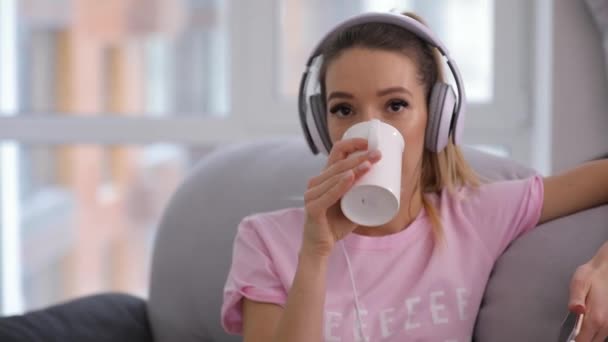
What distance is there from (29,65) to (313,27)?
2.95 feet

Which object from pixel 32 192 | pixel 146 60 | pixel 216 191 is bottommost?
pixel 32 192

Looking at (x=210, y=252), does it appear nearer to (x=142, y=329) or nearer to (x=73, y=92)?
(x=142, y=329)

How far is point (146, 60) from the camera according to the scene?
2684 mm

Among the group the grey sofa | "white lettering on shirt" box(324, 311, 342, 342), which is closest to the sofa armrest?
the grey sofa

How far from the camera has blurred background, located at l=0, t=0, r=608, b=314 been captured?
221 centimetres

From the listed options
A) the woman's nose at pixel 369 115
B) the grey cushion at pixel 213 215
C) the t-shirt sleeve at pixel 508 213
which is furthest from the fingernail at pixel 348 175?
the grey cushion at pixel 213 215

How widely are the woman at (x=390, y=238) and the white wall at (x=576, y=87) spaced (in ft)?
2.74

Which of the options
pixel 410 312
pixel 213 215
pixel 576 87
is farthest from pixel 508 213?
pixel 576 87

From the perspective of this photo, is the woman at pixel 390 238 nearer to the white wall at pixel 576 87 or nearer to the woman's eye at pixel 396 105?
the woman's eye at pixel 396 105

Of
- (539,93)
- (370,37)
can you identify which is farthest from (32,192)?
(370,37)

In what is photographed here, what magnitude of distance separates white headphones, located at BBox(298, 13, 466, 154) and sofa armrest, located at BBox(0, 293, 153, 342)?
1.76 feet

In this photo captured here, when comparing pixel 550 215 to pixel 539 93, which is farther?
pixel 539 93

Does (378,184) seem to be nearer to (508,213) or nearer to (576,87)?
(508,213)

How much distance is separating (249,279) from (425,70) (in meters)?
0.40
